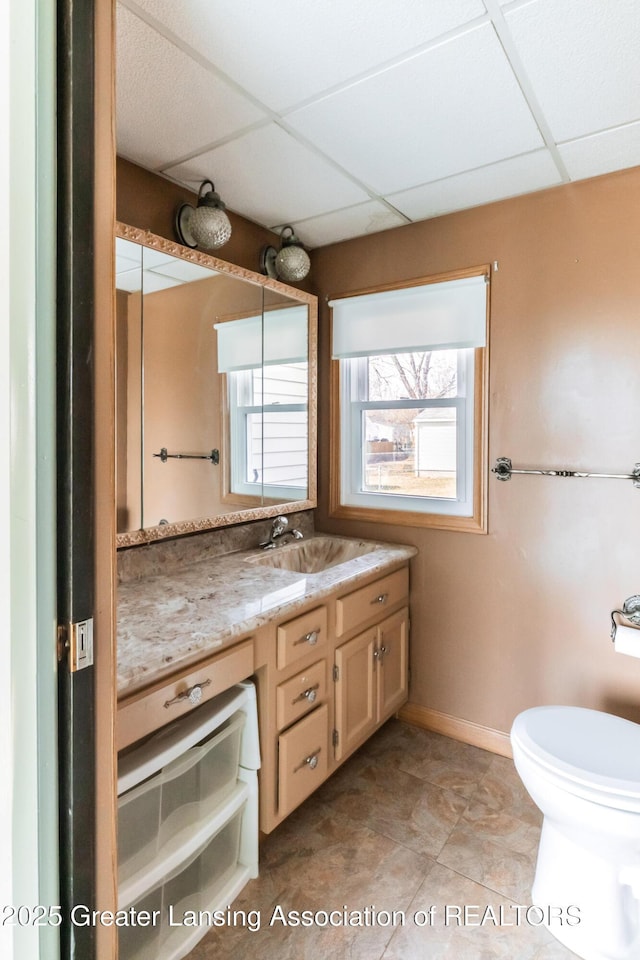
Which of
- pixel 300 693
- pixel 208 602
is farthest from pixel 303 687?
pixel 208 602

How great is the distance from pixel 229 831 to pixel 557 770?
0.93 meters

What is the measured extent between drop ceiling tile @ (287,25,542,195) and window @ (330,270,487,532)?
51 cm

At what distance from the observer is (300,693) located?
161cm

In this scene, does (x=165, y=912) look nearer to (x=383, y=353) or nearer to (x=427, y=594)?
(x=427, y=594)

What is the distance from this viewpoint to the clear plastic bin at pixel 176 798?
3.69 ft

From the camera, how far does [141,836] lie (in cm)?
115

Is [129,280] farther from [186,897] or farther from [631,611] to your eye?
[631,611]

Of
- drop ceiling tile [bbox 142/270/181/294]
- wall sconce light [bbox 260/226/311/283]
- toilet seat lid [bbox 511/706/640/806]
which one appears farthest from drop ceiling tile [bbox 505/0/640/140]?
toilet seat lid [bbox 511/706/640/806]

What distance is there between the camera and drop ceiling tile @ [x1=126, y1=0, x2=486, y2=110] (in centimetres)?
110

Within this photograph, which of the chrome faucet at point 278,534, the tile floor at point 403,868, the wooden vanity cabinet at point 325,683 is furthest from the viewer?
the chrome faucet at point 278,534

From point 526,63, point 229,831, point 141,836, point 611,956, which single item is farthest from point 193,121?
point 611,956

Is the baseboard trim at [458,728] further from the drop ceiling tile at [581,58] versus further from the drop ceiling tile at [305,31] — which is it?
the drop ceiling tile at [305,31]

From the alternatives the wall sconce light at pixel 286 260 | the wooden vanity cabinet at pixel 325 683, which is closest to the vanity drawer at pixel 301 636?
the wooden vanity cabinet at pixel 325 683

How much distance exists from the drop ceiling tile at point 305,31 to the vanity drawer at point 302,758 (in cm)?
187
